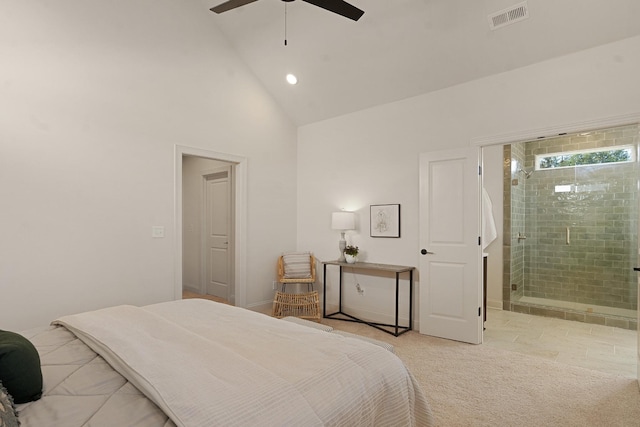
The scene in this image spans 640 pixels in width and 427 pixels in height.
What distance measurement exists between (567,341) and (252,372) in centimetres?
388

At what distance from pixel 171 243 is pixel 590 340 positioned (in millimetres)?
4754

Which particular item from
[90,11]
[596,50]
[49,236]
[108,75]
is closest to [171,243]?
[49,236]

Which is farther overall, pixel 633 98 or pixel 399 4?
pixel 399 4

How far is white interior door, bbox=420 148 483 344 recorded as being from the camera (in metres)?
3.62

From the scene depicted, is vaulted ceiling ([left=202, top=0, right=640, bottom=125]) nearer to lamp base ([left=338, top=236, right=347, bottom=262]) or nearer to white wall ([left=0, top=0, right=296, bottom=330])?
white wall ([left=0, top=0, right=296, bottom=330])

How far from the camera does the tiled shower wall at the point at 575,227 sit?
464 centimetres

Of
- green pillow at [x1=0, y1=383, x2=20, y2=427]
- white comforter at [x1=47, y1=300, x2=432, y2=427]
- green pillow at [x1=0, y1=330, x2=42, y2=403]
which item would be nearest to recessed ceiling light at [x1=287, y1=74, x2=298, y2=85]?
white comforter at [x1=47, y1=300, x2=432, y2=427]

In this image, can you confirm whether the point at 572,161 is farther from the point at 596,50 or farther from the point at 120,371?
the point at 120,371

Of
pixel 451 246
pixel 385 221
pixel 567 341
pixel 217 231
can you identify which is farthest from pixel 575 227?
pixel 217 231

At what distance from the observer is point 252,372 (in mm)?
1311

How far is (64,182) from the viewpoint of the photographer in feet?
10.3

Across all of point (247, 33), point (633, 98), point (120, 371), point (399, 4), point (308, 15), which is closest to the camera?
point (120, 371)

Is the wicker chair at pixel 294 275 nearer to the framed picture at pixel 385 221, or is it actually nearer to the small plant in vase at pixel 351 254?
the small plant in vase at pixel 351 254

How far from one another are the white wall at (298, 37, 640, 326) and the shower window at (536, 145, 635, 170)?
1.11 m
